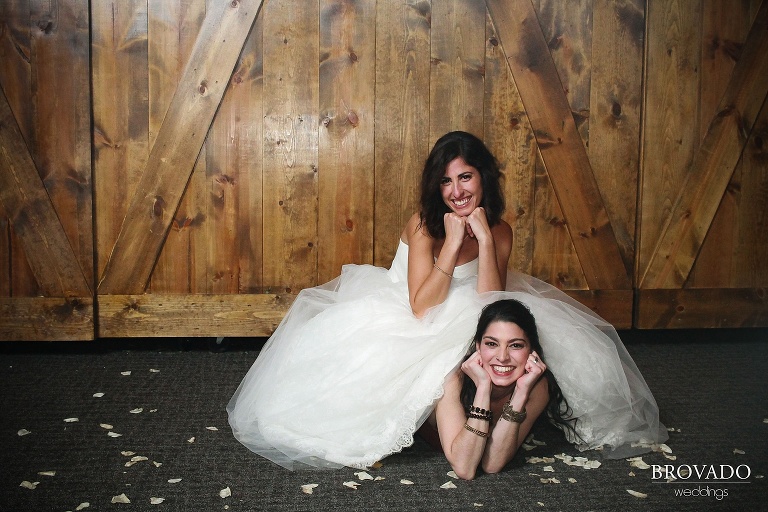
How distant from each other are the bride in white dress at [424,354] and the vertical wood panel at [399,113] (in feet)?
3.09

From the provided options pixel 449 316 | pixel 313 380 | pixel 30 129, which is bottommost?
pixel 313 380

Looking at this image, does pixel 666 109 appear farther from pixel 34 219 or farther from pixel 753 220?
pixel 34 219

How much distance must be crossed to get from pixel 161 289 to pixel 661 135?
2.86 m

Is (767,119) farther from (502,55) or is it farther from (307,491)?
(307,491)

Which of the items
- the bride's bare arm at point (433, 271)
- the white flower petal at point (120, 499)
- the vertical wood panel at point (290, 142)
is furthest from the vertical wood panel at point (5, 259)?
the bride's bare arm at point (433, 271)

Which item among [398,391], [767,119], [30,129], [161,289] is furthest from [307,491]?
[767,119]

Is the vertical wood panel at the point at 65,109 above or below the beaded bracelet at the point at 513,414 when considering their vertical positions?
above

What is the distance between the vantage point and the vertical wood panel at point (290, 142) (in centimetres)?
398

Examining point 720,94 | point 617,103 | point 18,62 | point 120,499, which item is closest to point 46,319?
point 18,62

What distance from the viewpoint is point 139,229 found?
13.2ft

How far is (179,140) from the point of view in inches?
156

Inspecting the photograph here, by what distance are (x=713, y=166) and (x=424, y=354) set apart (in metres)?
2.45

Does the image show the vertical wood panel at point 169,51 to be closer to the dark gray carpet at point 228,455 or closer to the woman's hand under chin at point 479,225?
the dark gray carpet at point 228,455

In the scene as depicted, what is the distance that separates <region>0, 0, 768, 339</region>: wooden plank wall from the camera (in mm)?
3930
